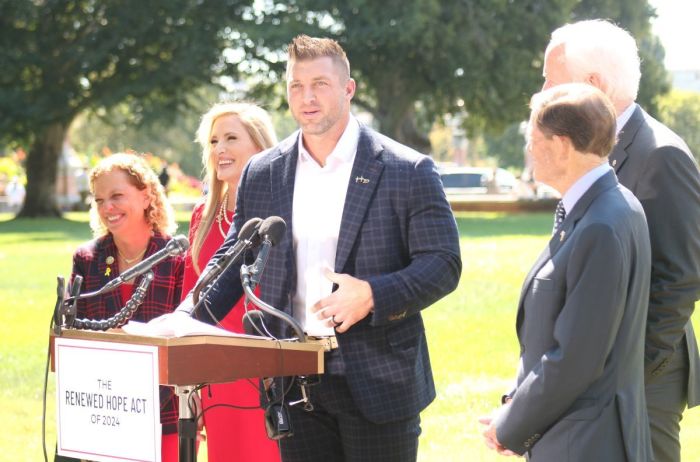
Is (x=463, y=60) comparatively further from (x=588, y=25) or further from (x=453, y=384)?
(x=588, y=25)

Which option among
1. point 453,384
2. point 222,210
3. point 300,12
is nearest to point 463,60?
point 300,12

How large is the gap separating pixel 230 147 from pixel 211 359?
8.33ft

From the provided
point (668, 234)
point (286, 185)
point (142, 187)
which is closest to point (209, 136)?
point (142, 187)

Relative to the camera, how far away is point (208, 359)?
399cm

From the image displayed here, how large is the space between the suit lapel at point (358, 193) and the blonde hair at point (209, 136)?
165 centimetres

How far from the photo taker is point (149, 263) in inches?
176

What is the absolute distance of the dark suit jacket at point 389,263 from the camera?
4.65 meters

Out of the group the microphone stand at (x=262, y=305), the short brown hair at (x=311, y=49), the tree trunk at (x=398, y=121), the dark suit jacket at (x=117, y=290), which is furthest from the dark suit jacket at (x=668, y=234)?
the tree trunk at (x=398, y=121)

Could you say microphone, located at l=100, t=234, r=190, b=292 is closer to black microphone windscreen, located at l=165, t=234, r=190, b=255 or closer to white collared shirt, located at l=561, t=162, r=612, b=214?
black microphone windscreen, located at l=165, t=234, r=190, b=255

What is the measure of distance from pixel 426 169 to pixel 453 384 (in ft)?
23.2

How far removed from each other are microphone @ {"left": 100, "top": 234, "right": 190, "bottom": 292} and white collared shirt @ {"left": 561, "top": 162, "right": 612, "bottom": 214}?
1.57 m

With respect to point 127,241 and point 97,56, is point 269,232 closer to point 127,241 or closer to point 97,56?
point 127,241

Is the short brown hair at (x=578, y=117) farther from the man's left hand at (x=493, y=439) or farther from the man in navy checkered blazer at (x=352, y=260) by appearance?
the man's left hand at (x=493, y=439)

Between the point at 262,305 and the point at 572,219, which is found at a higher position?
the point at 572,219
